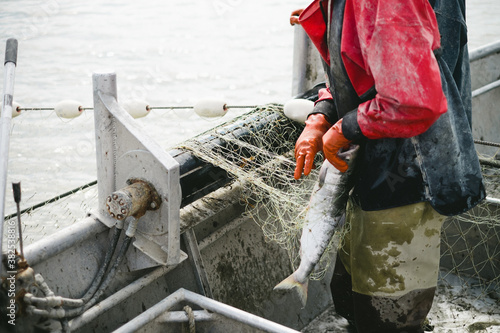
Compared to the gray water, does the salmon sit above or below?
above

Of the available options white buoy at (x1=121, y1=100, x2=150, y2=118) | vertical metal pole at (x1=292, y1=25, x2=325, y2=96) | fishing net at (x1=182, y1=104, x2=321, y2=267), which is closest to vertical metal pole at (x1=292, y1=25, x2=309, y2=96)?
vertical metal pole at (x1=292, y1=25, x2=325, y2=96)

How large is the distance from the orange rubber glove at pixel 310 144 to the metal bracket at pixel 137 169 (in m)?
0.55

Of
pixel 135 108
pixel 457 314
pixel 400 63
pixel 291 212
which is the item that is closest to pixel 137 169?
pixel 291 212

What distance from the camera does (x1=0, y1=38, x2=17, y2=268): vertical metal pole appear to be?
2.13 meters

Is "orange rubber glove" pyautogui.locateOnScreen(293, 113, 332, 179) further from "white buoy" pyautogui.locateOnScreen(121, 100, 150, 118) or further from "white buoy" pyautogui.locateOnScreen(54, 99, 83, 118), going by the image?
"white buoy" pyautogui.locateOnScreen(54, 99, 83, 118)

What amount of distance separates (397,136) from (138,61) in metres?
12.3

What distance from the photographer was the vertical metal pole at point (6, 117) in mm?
2133

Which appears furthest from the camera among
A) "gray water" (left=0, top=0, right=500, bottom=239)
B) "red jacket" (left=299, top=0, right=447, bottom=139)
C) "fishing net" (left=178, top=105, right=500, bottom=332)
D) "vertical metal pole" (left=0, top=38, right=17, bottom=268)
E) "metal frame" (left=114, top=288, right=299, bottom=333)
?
"gray water" (left=0, top=0, right=500, bottom=239)

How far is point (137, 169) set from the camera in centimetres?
272

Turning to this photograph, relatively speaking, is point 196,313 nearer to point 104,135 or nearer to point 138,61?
point 104,135

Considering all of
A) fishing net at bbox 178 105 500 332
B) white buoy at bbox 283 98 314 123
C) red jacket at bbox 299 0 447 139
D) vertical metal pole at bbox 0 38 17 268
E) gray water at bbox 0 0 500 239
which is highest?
red jacket at bbox 299 0 447 139

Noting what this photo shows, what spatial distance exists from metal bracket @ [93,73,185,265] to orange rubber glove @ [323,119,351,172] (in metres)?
0.68

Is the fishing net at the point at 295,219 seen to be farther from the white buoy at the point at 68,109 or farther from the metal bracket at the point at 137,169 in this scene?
the white buoy at the point at 68,109

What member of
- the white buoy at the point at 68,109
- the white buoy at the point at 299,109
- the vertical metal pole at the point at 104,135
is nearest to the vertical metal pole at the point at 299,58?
the white buoy at the point at 299,109
